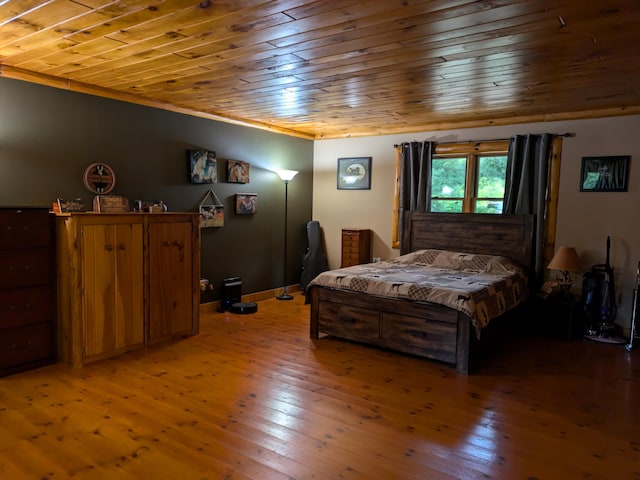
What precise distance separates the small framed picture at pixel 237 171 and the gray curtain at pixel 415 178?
6.64 ft

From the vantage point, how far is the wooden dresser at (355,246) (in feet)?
20.2

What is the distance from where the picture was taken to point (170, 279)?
416 cm

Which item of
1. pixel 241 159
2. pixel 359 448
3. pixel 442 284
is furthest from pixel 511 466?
pixel 241 159

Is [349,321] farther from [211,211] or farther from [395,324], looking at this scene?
[211,211]

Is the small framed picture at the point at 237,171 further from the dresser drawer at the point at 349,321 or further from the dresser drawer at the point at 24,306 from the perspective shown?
the dresser drawer at the point at 24,306

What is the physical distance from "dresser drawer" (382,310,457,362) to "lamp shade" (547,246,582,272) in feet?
5.53

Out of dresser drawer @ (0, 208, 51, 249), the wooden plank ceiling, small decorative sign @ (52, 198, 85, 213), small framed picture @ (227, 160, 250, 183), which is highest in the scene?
the wooden plank ceiling

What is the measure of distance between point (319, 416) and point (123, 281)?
81.6 inches

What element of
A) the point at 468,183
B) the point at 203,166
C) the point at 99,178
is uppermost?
the point at 203,166

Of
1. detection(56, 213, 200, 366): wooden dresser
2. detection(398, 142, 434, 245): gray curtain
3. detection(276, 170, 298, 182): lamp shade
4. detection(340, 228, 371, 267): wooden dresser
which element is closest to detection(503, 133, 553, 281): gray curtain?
detection(398, 142, 434, 245): gray curtain

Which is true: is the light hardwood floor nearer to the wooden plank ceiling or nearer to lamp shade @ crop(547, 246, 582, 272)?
lamp shade @ crop(547, 246, 582, 272)

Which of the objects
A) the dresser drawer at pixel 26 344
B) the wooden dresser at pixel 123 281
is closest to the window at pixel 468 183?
the wooden dresser at pixel 123 281

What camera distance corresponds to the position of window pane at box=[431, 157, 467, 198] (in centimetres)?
562

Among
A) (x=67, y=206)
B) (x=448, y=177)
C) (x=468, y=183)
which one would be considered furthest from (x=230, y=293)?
(x=468, y=183)
